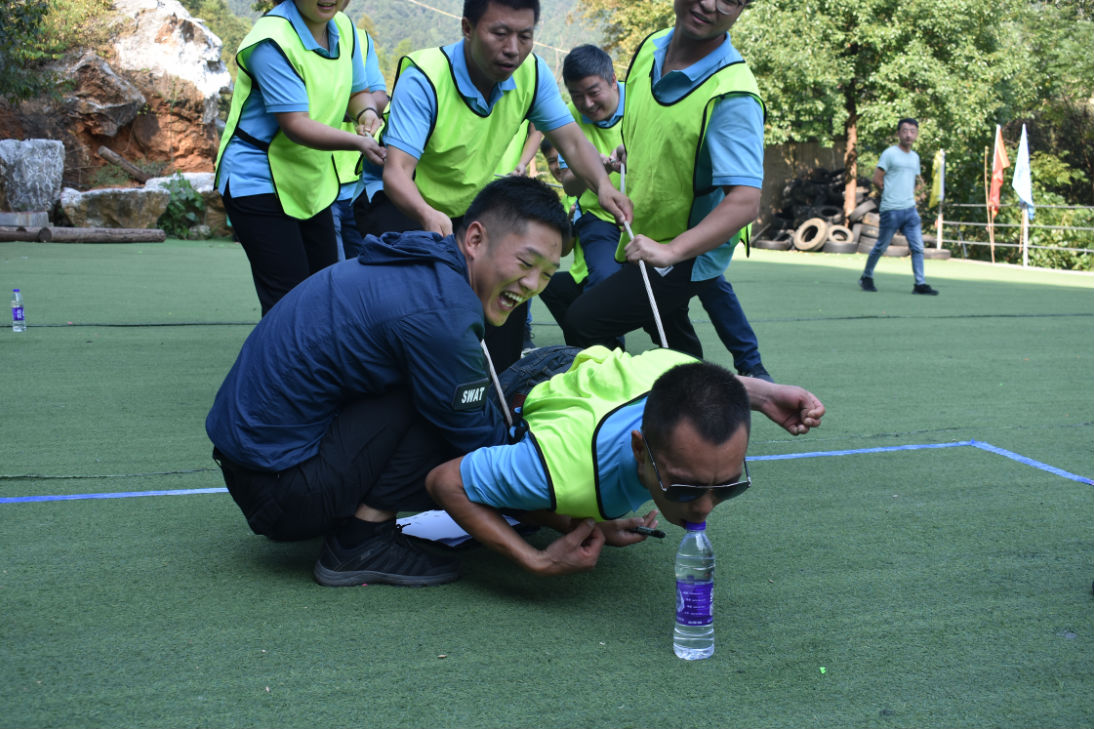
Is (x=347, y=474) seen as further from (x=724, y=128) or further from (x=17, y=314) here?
(x=17, y=314)

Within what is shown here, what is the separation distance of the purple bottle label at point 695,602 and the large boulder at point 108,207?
52.6 ft

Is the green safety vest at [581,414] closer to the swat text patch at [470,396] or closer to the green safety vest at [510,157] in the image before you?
the swat text patch at [470,396]

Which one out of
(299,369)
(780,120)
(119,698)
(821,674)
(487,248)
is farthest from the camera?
(780,120)

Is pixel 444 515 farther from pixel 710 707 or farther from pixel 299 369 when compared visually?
pixel 710 707

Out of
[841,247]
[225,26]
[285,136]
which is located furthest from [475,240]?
[225,26]

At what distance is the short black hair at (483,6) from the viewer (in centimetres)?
336

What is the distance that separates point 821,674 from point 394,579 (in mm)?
1019

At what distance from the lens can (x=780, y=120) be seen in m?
20.0

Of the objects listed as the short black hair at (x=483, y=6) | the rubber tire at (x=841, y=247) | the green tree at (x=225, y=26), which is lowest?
the rubber tire at (x=841, y=247)

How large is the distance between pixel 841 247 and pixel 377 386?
16.9m

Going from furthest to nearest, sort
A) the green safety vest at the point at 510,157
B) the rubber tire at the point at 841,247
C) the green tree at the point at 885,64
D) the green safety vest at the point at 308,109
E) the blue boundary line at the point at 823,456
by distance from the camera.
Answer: the green tree at the point at 885,64 → the rubber tire at the point at 841,247 → the green safety vest at the point at 510,157 → the green safety vest at the point at 308,109 → the blue boundary line at the point at 823,456

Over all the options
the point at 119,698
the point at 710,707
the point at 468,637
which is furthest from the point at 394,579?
the point at 710,707

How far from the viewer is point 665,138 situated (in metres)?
3.71

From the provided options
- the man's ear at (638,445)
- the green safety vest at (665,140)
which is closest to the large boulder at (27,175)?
the green safety vest at (665,140)
